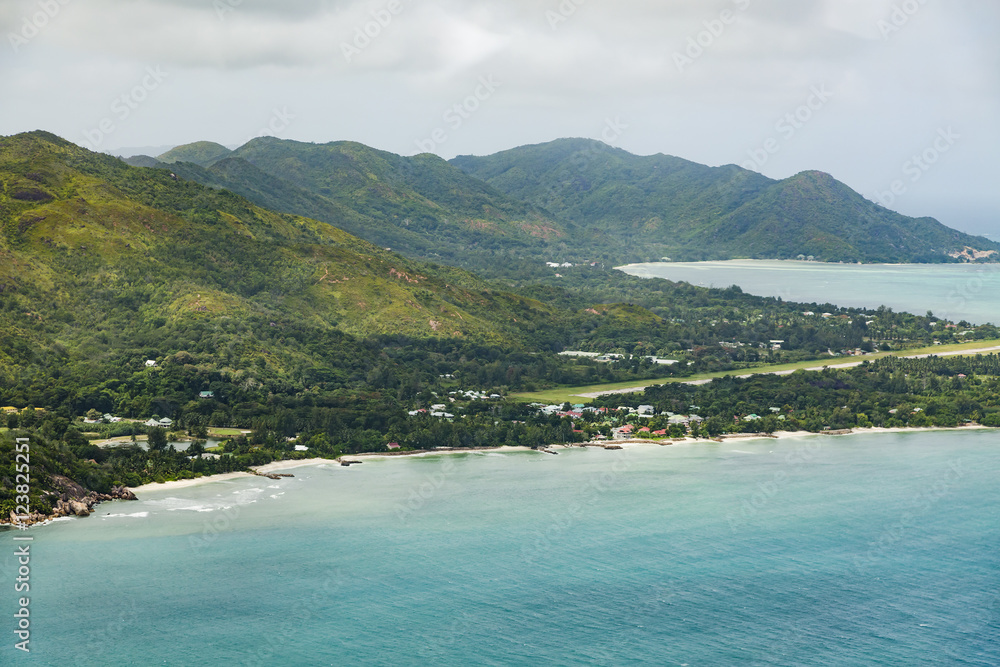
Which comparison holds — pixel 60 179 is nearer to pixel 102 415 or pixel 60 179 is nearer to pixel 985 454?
pixel 102 415

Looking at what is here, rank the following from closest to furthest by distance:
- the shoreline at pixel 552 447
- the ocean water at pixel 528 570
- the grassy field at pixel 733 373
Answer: the ocean water at pixel 528 570, the shoreline at pixel 552 447, the grassy field at pixel 733 373

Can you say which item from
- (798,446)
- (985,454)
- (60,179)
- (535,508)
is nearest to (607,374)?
(798,446)

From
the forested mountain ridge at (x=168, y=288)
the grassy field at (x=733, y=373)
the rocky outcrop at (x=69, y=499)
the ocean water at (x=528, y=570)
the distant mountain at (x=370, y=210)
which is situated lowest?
the ocean water at (x=528, y=570)

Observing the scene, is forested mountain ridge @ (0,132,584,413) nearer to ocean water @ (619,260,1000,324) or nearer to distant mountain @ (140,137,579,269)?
distant mountain @ (140,137,579,269)

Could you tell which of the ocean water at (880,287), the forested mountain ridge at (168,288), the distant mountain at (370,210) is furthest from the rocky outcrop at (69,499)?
the ocean water at (880,287)

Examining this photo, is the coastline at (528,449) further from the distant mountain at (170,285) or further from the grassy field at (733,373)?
the distant mountain at (170,285)

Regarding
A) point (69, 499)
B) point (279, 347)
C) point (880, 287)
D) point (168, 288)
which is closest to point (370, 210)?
point (880, 287)

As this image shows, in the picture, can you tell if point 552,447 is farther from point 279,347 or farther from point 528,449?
point 279,347
